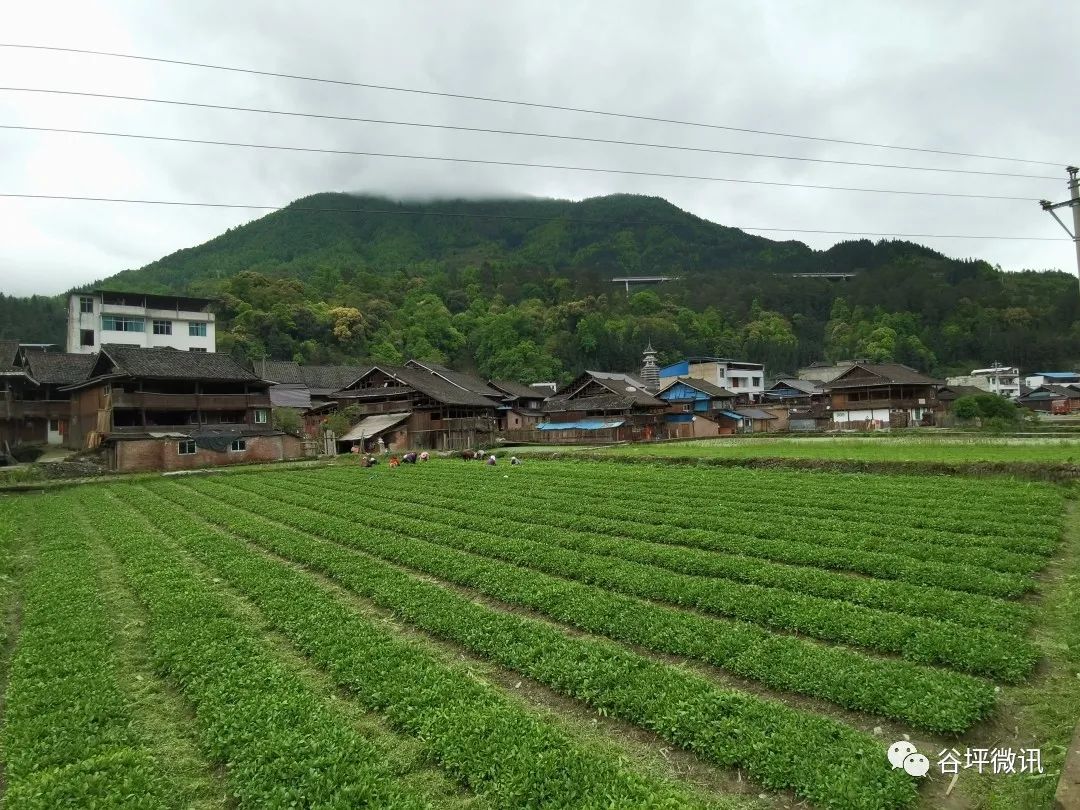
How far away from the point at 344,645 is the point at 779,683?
604 centimetres

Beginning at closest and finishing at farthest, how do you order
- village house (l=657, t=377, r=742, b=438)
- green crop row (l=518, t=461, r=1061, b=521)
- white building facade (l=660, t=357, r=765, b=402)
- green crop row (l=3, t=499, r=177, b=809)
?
green crop row (l=3, t=499, r=177, b=809) → green crop row (l=518, t=461, r=1061, b=521) → village house (l=657, t=377, r=742, b=438) → white building facade (l=660, t=357, r=765, b=402)

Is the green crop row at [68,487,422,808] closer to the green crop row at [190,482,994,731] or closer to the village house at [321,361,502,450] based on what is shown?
the green crop row at [190,482,994,731]

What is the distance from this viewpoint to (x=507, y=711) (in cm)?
693

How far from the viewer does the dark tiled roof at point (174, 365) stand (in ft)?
151

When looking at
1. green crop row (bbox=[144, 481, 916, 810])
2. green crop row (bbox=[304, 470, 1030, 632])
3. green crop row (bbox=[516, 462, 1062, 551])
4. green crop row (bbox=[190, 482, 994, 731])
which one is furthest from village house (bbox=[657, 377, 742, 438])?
green crop row (bbox=[144, 481, 916, 810])

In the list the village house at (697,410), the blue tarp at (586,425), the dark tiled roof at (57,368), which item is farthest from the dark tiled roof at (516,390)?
the dark tiled roof at (57,368)

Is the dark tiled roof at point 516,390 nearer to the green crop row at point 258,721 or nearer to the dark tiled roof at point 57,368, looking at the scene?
the dark tiled roof at point 57,368

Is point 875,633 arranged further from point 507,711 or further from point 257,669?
point 257,669

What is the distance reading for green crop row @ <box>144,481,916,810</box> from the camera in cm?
555

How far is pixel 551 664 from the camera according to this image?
8188 millimetres

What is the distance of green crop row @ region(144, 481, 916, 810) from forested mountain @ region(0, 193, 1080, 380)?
79567 mm

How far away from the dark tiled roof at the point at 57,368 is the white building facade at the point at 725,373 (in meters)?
75.3

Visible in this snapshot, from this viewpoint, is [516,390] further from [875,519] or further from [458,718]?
[458,718]

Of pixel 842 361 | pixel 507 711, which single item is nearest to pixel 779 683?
pixel 507 711
